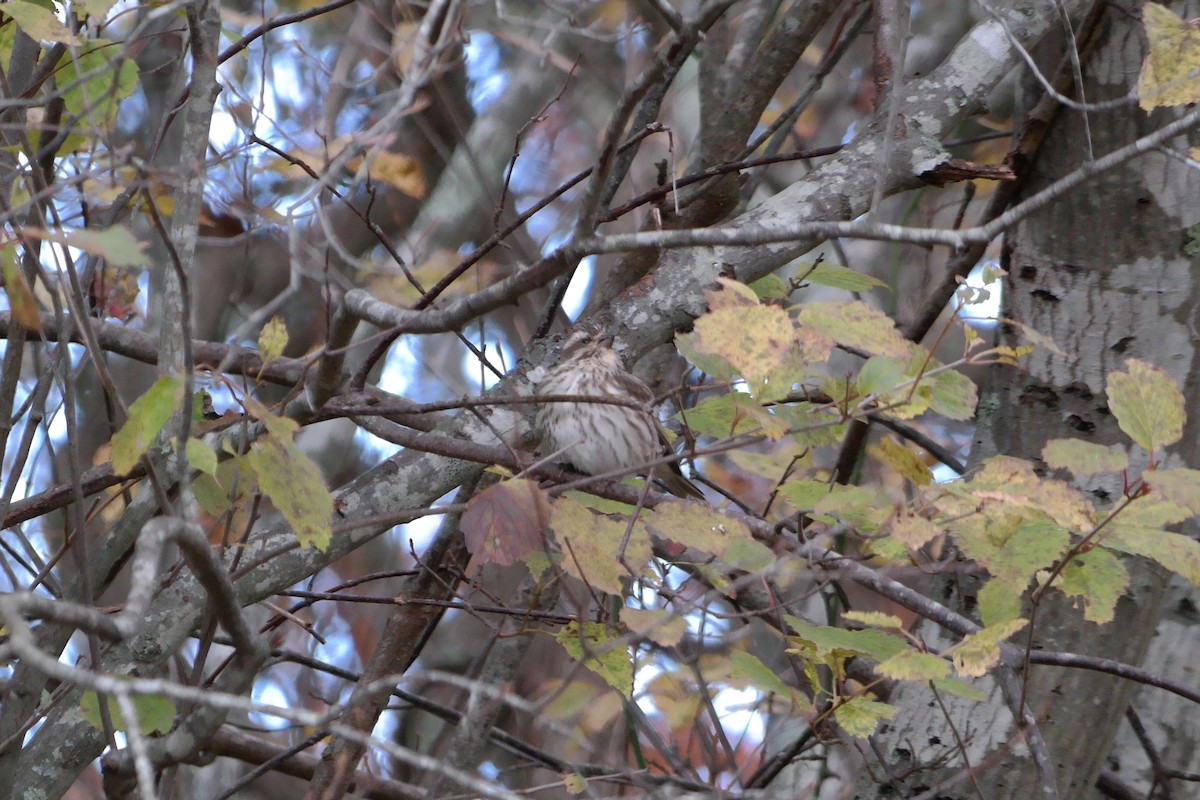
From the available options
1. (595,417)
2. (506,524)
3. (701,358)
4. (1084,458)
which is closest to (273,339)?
(506,524)

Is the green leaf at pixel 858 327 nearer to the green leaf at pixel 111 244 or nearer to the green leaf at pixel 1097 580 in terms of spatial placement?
the green leaf at pixel 1097 580

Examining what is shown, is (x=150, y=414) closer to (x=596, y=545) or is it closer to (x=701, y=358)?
(x=596, y=545)

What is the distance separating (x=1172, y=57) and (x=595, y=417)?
2.24 m

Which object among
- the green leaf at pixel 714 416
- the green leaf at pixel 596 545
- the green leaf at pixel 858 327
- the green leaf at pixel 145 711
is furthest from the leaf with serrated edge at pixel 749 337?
the green leaf at pixel 145 711

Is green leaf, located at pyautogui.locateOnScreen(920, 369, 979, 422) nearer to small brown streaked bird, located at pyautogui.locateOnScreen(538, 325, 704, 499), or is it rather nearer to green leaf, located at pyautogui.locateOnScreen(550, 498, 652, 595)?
green leaf, located at pyautogui.locateOnScreen(550, 498, 652, 595)

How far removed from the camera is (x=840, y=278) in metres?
2.80

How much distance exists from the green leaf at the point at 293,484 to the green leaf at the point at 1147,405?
1412 mm

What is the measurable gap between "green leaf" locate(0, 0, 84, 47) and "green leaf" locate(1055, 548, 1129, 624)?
220 centimetres

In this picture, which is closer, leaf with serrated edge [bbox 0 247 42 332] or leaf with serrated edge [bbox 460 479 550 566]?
leaf with serrated edge [bbox 0 247 42 332]

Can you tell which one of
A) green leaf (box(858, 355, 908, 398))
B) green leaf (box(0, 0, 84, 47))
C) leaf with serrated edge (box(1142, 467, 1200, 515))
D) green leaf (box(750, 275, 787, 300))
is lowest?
leaf with serrated edge (box(1142, 467, 1200, 515))

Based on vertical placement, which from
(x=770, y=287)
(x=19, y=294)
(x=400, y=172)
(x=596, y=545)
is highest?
(x=400, y=172)

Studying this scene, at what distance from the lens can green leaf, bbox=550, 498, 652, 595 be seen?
2262mm

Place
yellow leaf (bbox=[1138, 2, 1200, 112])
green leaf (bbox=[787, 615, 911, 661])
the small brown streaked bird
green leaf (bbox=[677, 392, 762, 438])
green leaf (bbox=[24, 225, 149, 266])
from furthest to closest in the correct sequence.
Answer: the small brown streaked bird < green leaf (bbox=[677, 392, 762, 438]) < yellow leaf (bbox=[1138, 2, 1200, 112]) < green leaf (bbox=[787, 615, 911, 661]) < green leaf (bbox=[24, 225, 149, 266])

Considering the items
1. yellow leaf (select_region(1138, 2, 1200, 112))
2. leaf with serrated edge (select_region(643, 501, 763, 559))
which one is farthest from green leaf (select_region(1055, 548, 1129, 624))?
yellow leaf (select_region(1138, 2, 1200, 112))
